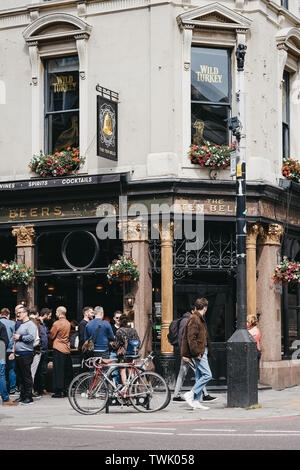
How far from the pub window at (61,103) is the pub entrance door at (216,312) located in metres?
4.46

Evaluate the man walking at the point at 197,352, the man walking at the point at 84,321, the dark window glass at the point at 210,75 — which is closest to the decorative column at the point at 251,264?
the dark window glass at the point at 210,75

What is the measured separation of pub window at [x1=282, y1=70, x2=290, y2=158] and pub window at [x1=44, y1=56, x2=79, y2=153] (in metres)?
5.19

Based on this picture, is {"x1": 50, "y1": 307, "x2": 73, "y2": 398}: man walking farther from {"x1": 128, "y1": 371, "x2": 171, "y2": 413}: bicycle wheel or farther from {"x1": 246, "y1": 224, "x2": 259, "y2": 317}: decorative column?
{"x1": 246, "y1": 224, "x2": 259, "y2": 317}: decorative column

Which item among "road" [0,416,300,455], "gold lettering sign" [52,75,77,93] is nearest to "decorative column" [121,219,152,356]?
"gold lettering sign" [52,75,77,93]

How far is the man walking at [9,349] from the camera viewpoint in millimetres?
17875

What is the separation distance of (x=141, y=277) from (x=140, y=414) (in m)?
A: 5.23

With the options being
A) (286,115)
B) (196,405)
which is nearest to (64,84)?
(286,115)

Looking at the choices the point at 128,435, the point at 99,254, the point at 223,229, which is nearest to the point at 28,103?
the point at 99,254

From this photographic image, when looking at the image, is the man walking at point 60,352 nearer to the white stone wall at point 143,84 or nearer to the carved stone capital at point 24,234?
the carved stone capital at point 24,234

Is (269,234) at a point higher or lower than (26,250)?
higher

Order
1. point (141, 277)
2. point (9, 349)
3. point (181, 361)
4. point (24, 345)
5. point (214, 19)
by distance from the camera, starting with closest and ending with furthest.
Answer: point (24, 345) < point (181, 361) < point (9, 349) < point (141, 277) < point (214, 19)

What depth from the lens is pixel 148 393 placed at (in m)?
A: 14.4

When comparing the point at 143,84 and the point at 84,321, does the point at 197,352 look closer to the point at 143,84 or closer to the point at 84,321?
the point at 84,321

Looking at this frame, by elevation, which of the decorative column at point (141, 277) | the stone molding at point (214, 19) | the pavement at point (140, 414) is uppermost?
the stone molding at point (214, 19)
